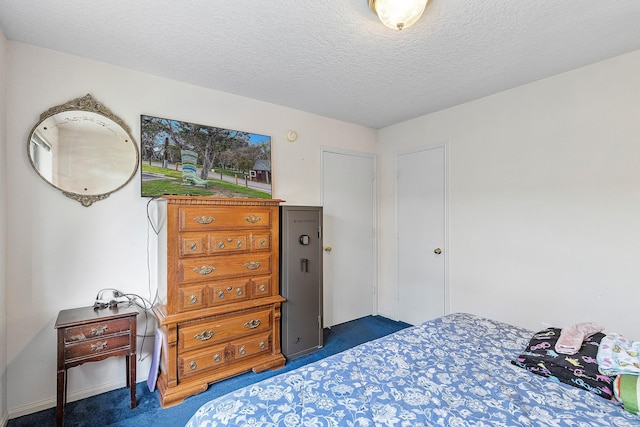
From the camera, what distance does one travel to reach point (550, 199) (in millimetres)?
2445

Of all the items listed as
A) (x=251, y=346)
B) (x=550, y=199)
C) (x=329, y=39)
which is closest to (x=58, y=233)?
(x=251, y=346)

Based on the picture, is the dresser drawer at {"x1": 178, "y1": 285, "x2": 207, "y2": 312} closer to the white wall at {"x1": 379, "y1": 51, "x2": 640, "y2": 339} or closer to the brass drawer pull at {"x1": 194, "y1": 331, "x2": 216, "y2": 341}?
the brass drawer pull at {"x1": 194, "y1": 331, "x2": 216, "y2": 341}

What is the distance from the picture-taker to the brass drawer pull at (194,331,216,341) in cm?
218

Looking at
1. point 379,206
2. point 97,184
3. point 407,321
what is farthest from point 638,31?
point 97,184

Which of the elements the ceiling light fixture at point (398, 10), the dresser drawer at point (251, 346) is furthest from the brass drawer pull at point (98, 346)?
the ceiling light fixture at point (398, 10)

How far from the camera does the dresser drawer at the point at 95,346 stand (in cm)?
182

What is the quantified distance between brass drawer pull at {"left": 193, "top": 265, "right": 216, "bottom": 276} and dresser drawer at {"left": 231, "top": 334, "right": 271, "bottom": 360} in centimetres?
64

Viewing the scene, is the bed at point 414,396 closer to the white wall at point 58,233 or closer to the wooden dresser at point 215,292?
the wooden dresser at point 215,292

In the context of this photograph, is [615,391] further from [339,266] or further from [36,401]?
[36,401]

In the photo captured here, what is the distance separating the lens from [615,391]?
1136 millimetres

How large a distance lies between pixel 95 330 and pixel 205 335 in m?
0.70

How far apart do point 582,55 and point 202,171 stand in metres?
3.18

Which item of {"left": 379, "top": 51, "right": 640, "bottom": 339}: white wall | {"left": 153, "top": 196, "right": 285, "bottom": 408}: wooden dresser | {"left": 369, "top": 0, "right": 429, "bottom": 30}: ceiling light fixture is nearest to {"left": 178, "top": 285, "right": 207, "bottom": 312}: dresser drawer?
{"left": 153, "top": 196, "right": 285, "bottom": 408}: wooden dresser

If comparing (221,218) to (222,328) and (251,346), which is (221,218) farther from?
(251,346)
